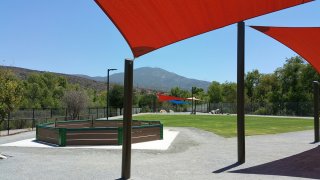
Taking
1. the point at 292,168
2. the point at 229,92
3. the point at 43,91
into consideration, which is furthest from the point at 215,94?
the point at 292,168

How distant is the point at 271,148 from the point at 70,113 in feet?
100

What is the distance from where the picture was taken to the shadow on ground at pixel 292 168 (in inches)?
445

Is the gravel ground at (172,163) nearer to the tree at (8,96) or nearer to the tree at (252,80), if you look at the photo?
the tree at (8,96)

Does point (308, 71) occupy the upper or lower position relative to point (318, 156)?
upper

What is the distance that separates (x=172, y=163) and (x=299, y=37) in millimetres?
6557

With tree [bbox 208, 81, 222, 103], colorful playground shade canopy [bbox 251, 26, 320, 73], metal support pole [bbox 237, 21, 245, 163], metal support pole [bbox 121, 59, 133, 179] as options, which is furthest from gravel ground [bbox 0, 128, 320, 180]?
tree [bbox 208, 81, 222, 103]

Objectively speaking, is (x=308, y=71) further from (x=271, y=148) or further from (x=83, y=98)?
(x=271, y=148)

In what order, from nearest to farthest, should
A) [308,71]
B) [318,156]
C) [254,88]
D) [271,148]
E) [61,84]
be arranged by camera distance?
[318,156]
[271,148]
[308,71]
[61,84]
[254,88]

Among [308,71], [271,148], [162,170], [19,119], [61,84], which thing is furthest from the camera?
[61,84]

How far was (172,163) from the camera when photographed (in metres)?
13.3

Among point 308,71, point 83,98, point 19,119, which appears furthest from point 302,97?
point 19,119

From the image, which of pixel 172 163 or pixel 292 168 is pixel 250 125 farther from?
pixel 292 168

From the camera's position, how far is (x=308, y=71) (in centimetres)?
7138

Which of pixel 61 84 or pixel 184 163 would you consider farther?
pixel 61 84
